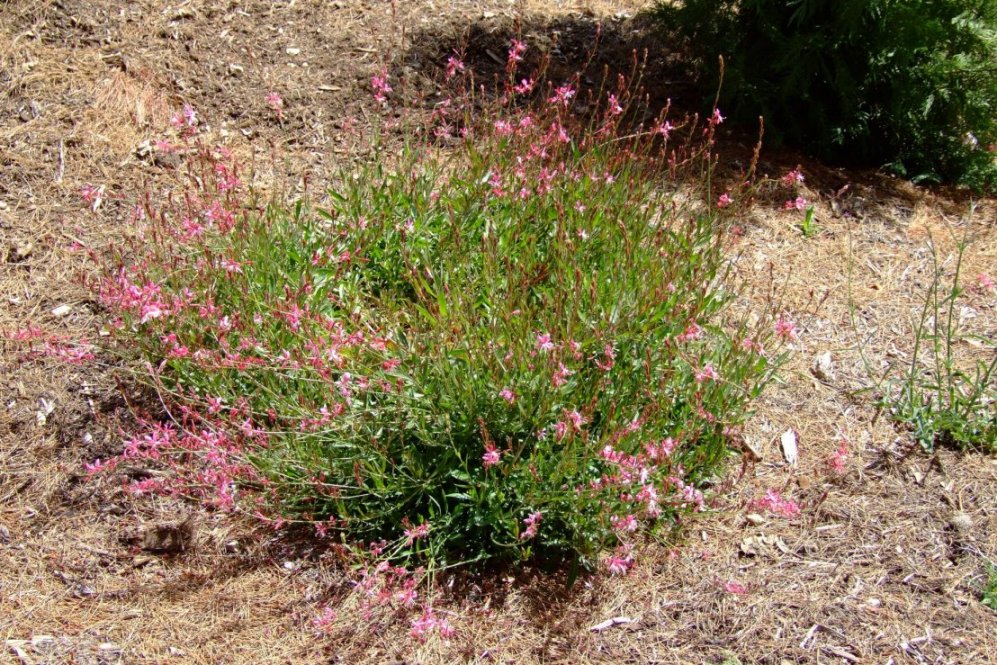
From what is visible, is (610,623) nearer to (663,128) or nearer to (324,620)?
(324,620)

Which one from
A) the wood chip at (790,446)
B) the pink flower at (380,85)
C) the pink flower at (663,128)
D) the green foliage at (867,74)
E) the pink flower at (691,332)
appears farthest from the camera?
the green foliage at (867,74)

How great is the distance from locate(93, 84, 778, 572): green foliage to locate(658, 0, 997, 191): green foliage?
1681mm

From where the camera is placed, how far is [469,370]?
2.95 m

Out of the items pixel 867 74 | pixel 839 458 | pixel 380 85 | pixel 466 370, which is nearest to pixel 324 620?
pixel 466 370

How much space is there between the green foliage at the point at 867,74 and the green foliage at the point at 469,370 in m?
1.68

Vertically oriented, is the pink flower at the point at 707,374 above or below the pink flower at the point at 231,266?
below

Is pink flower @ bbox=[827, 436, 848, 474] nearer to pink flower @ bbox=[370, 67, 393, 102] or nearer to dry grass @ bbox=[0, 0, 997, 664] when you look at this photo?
dry grass @ bbox=[0, 0, 997, 664]

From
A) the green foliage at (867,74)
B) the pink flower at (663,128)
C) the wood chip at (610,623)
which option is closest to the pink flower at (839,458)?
the wood chip at (610,623)

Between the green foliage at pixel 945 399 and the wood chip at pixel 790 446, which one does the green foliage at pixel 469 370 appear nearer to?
the wood chip at pixel 790 446

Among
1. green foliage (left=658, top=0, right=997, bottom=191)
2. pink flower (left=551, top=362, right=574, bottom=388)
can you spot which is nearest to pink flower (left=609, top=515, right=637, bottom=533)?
pink flower (left=551, top=362, right=574, bottom=388)

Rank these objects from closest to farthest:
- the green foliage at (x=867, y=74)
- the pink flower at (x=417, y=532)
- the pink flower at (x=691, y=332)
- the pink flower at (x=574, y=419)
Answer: the pink flower at (x=574, y=419) < the pink flower at (x=417, y=532) < the pink flower at (x=691, y=332) < the green foliage at (x=867, y=74)

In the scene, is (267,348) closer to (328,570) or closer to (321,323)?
(321,323)

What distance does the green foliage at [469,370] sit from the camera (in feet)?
9.56

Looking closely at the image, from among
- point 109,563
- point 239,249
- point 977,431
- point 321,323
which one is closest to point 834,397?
point 977,431
